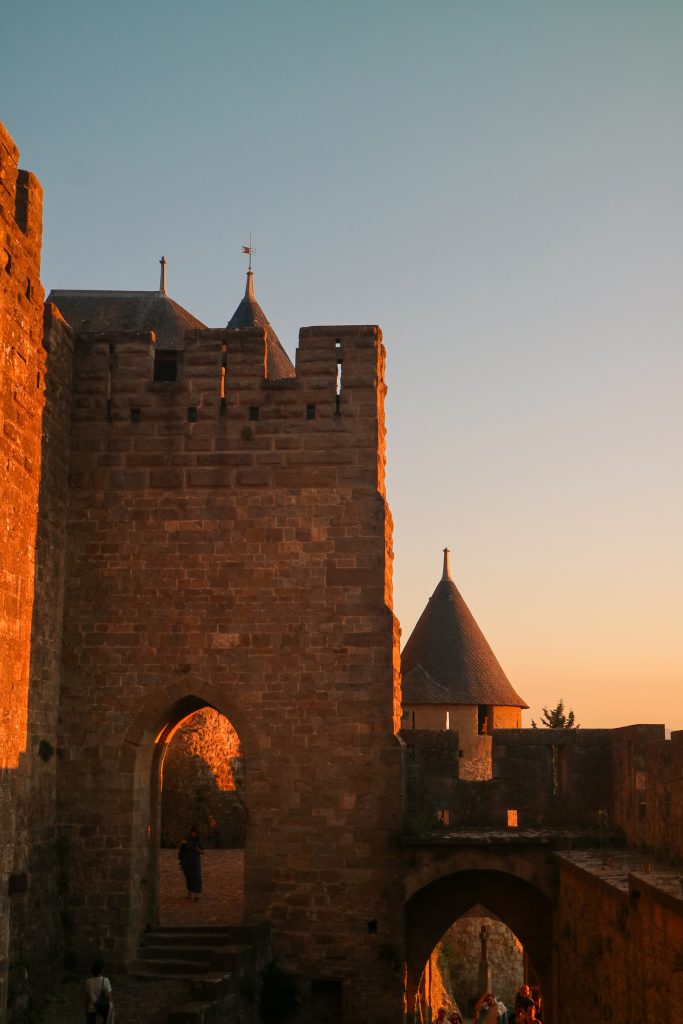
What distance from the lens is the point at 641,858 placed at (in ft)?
36.2

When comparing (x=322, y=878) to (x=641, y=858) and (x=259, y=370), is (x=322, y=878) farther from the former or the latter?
(x=259, y=370)

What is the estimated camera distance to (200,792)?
1891 centimetres

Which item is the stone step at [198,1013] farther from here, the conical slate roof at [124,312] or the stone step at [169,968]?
the conical slate roof at [124,312]

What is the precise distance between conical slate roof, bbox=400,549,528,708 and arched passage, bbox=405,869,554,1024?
930 centimetres

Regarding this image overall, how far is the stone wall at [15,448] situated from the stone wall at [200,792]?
10907 millimetres

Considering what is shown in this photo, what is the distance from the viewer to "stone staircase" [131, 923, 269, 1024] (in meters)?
10.3

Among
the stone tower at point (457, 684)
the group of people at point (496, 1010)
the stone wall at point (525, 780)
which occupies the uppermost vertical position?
the stone tower at point (457, 684)

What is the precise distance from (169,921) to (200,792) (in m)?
5.46

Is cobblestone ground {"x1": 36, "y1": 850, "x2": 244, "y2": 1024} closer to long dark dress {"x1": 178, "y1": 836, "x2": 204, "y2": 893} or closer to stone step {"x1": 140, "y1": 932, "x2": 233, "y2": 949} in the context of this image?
long dark dress {"x1": 178, "y1": 836, "x2": 204, "y2": 893}

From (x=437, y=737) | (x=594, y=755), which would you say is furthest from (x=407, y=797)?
(x=594, y=755)

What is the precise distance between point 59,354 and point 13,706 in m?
5.93

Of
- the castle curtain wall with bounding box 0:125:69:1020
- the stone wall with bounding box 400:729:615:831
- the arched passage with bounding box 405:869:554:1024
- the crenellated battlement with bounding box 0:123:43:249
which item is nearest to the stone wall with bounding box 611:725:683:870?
the stone wall with bounding box 400:729:615:831

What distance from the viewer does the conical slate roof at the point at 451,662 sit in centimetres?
2306

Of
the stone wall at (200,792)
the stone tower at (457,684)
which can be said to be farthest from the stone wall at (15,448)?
the stone tower at (457,684)
